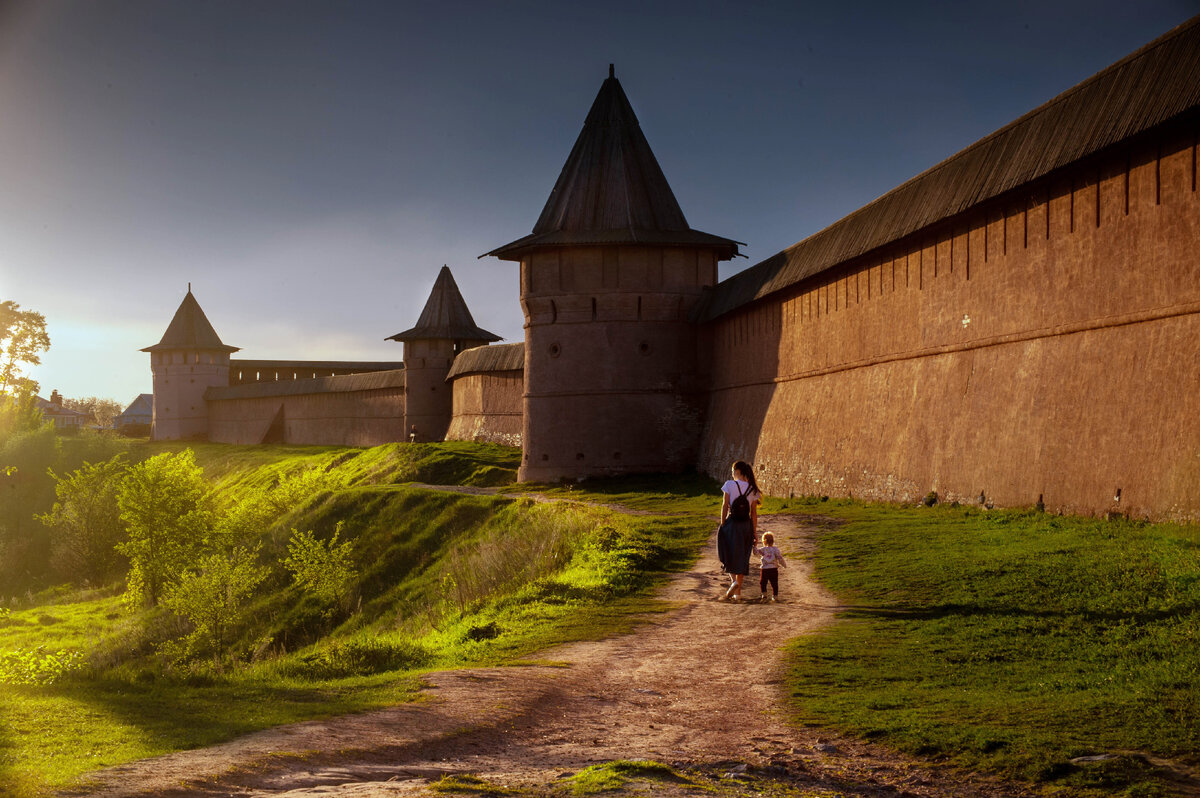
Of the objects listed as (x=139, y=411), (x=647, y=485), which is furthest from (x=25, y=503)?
(x=139, y=411)

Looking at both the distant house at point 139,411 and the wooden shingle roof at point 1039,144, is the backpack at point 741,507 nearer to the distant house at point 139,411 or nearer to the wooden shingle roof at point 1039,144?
the wooden shingle roof at point 1039,144

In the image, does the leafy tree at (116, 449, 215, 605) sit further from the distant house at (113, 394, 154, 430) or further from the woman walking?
the distant house at (113, 394, 154, 430)

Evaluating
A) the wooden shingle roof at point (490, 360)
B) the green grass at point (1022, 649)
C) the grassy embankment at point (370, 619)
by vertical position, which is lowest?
the grassy embankment at point (370, 619)

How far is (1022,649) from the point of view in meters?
6.32

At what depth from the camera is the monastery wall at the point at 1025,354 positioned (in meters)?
9.66

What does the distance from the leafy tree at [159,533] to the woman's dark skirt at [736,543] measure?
61.1ft

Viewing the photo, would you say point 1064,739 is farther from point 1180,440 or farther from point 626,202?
point 626,202

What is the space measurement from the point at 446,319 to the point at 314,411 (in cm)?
1073

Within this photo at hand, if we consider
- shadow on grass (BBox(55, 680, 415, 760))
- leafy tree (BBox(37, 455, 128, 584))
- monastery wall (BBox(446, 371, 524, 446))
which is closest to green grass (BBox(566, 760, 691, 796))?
shadow on grass (BBox(55, 680, 415, 760))

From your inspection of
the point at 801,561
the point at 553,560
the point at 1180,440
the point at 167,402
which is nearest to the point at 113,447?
the point at 167,402

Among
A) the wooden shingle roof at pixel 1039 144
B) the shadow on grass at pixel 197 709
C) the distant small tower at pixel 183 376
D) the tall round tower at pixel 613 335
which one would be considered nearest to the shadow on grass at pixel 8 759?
the shadow on grass at pixel 197 709

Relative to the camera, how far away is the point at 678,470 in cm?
2403

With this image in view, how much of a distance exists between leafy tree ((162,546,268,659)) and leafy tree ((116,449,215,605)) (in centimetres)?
370

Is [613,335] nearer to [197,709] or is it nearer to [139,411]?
[197,709]
